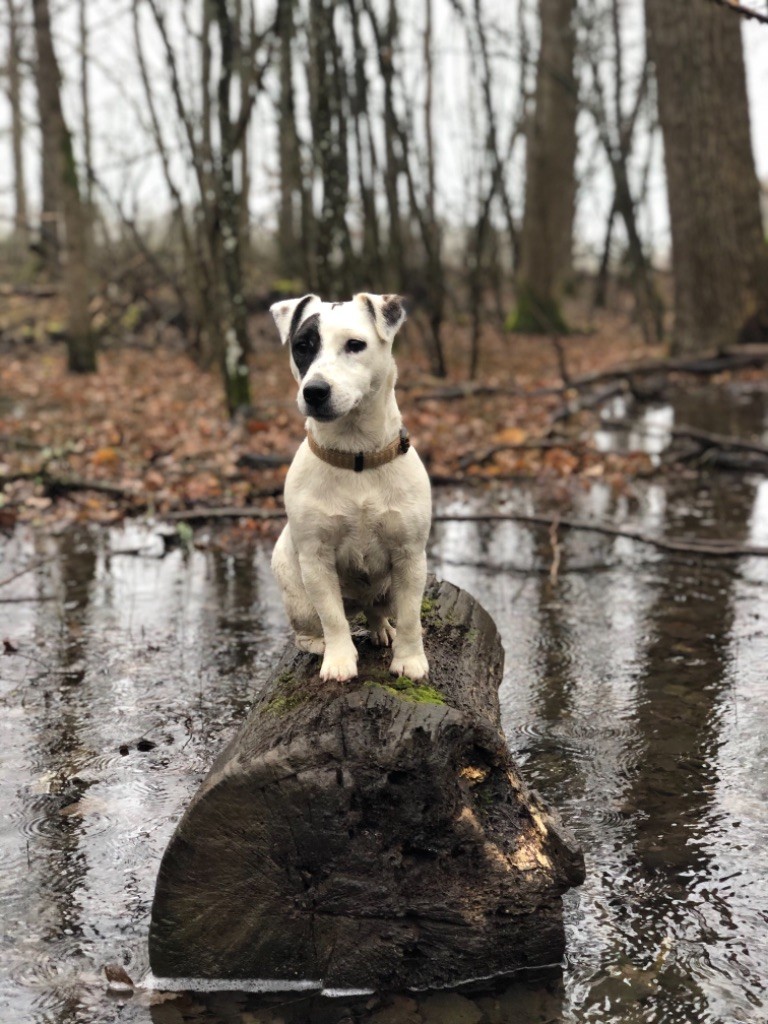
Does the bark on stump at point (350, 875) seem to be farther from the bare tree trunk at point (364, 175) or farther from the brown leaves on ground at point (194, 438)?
the bare tree trunk at point (364, 175)

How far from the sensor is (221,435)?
484 inches

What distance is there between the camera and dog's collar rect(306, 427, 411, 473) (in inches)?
146

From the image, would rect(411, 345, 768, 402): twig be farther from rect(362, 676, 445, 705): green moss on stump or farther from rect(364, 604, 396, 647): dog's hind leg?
rect(362, 676, 445, 705): green moss on stump

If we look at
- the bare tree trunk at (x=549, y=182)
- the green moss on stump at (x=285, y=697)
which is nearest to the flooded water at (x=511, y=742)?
the green moss on stump at (x=285, y=697)

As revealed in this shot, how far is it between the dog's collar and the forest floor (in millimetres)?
5422

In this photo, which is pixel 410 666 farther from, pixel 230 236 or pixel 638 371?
pixel 638 371

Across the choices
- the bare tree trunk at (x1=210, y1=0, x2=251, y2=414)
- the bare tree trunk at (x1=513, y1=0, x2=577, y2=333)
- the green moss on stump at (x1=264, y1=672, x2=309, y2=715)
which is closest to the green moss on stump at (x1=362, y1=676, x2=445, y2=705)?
the green moss on stump at (x1=264, y1=672, x2=309, y2=715)

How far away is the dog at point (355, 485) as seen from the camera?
11.7ft

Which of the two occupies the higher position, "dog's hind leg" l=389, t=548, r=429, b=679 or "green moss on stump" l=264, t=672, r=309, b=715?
"dog's hind leg" l=389, t=548, r=429, b=679

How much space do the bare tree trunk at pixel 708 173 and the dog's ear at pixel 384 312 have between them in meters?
13.2

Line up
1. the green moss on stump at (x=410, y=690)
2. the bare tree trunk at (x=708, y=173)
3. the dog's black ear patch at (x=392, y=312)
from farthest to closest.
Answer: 1. the bare tree trunk at (x=708, y=173)
2. the green moss on stump at (x=410, y=690)
3. the dog's black ear patch at (x=392, y=312)

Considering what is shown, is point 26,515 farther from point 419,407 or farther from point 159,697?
point 419,407

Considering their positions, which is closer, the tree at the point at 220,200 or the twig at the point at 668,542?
the twig at the point at 668,542

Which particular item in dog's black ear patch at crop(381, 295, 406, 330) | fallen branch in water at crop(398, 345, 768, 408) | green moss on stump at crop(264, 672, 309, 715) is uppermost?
fallen branch in water at crop(398, 345, 768, 408)
